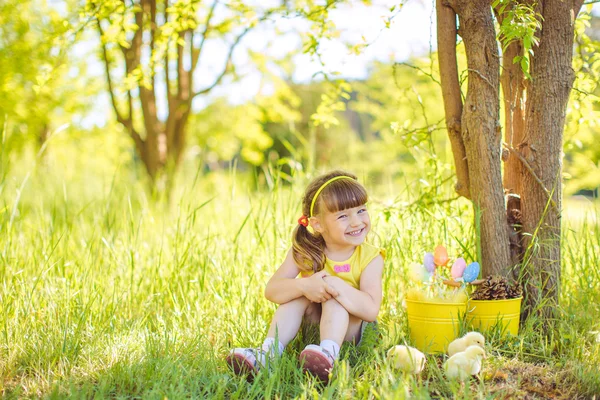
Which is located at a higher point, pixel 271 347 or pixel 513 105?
pixel 513 105

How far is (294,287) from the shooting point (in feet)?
7.30

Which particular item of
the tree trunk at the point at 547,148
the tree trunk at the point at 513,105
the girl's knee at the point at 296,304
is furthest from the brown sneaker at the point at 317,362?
the tree trunk at the point at 513,105

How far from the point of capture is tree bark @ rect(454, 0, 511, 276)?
2.39 m

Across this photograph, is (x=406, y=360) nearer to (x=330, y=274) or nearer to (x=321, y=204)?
(x=330, y=274)

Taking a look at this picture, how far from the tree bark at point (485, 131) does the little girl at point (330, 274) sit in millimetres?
537

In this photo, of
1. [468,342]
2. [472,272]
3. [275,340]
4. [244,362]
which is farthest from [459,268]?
[244,362]

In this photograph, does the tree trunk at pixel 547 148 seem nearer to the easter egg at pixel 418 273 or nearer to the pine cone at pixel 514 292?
the pine cone at pixel 514 292

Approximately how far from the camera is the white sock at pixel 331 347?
201 centimetres

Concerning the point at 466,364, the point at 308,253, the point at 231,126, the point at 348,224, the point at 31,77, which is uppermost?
the point at 31,77

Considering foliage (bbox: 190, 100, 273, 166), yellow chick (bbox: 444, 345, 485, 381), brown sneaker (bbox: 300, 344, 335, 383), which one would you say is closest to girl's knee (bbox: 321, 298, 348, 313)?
brown sneaker (bbox: 300, 344, 335, 383)

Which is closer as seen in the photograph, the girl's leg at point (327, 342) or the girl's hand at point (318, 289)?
the girl's leg at point (327, 342)

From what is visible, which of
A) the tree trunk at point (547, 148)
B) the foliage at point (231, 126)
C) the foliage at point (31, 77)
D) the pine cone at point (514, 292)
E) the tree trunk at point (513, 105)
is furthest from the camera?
the foliage at point (231, 126)

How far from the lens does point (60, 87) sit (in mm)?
10555

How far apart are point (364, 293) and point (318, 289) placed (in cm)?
21
